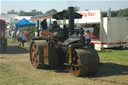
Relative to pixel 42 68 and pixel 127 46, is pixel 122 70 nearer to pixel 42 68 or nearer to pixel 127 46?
pixel 42 68

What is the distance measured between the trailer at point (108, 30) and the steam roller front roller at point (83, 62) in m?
8.28

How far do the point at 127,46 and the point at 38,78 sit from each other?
10.6m

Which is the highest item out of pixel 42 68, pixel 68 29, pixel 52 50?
pixel 68 29

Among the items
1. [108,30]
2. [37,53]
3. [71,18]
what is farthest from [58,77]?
[108,30]

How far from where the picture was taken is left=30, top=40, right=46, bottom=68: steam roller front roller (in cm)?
938

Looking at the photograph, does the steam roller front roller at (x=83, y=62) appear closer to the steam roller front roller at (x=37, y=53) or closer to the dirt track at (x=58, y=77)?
the dirt track at (x=58, y=77)

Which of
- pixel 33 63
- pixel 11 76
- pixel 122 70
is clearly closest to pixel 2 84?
pixel 11 76

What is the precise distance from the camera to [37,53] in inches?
381

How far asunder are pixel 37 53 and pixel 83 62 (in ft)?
8.59

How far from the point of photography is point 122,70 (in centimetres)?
904

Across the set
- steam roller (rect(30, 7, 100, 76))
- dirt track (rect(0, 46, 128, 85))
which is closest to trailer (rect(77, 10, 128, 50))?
steam roller (rect(30, 7, 100, 76))

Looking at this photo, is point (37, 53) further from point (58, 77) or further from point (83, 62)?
point (83, 62)

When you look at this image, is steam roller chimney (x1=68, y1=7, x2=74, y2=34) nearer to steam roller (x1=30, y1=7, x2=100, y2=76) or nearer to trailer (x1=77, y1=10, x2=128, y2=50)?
steam roller (x1=30, y1=7, x2=100, y2=76)

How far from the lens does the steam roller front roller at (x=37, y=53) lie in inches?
369
